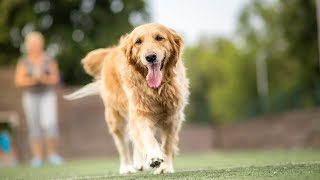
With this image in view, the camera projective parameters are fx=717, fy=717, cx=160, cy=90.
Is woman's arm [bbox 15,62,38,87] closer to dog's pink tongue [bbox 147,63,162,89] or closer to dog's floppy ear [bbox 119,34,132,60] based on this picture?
dog's floppy ear [bbox 119,34,132,60]

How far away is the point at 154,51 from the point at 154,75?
289 mm

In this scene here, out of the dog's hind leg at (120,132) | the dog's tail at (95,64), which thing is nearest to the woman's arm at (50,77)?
the dog's tail at (95,64)

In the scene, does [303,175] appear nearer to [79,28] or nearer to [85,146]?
[85,146]

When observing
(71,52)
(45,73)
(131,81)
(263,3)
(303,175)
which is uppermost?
(263,3)

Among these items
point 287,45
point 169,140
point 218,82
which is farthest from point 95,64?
point 218,82

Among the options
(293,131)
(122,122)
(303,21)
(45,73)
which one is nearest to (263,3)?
(303,21)

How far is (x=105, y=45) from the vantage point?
26.6 m

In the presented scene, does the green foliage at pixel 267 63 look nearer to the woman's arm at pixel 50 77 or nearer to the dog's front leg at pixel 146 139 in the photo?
the dog's front leg at pixel 146 139

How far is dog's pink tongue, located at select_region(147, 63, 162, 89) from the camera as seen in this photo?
7.18 metres

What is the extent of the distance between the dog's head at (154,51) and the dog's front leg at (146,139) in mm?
416

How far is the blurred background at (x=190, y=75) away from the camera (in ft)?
58.1

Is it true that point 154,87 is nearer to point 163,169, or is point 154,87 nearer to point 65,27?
point 163,169

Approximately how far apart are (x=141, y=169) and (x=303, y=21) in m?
24.8

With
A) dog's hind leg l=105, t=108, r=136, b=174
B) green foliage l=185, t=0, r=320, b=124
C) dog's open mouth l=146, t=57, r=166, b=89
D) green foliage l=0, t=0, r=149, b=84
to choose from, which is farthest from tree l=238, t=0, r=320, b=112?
dog's open mouth l=146, t=57, r=166, b=89
